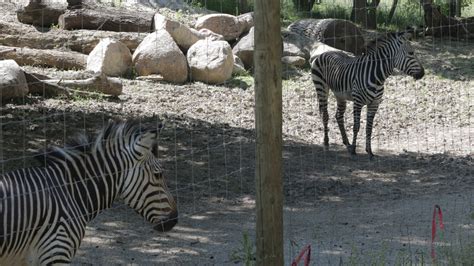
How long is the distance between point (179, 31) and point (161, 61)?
1.40m

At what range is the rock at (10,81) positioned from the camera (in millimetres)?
11633

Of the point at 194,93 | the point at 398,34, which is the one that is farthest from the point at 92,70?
the point at 398,34

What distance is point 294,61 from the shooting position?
16.4m

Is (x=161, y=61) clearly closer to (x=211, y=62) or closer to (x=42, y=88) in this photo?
(x=211, y=62)

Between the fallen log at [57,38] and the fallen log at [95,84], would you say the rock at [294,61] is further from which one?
the fallen log at [95,84]

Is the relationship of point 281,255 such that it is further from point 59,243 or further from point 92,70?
point 92,70

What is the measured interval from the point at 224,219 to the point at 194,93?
5.70m

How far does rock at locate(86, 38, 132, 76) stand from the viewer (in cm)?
1404

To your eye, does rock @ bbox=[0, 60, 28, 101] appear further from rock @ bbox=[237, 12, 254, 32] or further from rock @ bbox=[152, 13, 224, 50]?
rock @ bbox=[237, 12, 254, 32]

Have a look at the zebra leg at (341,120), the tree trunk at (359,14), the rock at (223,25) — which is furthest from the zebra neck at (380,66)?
the tree trunk at (359,14)

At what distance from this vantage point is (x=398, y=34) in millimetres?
12375

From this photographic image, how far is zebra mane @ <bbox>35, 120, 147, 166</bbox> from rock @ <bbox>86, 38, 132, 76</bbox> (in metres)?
8.44

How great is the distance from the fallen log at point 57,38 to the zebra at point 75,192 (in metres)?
9.61

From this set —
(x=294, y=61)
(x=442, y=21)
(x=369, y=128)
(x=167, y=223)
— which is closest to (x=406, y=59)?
(x=369, y=128)
